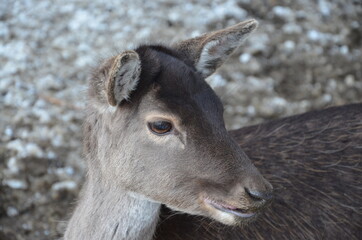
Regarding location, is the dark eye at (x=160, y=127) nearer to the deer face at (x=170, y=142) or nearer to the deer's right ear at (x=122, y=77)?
the deer face at (x=170, y=142)

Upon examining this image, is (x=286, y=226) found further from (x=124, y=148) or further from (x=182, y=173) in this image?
(x=124, y=148)

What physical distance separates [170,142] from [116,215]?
0.70 metres

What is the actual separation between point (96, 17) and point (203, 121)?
5088 millimetres

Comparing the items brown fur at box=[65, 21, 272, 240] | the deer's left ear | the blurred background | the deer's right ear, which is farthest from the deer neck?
the blurred background

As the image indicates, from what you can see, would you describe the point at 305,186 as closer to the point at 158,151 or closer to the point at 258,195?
the point at 258,195

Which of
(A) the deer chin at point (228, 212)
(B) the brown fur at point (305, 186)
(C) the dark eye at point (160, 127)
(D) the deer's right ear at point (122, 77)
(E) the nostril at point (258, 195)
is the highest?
(D) the deer's right ear at point (122, 77)

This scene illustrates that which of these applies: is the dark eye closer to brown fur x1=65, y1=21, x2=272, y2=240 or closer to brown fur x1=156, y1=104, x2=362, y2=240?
brown fur x1=65, y1=21, x2=272, y2=240

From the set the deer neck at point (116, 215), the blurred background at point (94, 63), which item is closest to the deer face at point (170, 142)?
the deer neck at point (116, 215)

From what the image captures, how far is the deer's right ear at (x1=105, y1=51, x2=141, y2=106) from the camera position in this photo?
329 cm

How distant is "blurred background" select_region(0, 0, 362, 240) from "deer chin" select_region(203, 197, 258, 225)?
9.17 feet

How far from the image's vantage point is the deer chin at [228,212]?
3.44m

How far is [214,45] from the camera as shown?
4031 mm

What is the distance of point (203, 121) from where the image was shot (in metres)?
3.52

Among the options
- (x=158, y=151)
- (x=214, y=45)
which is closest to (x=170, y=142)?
(x=158, y=151)
